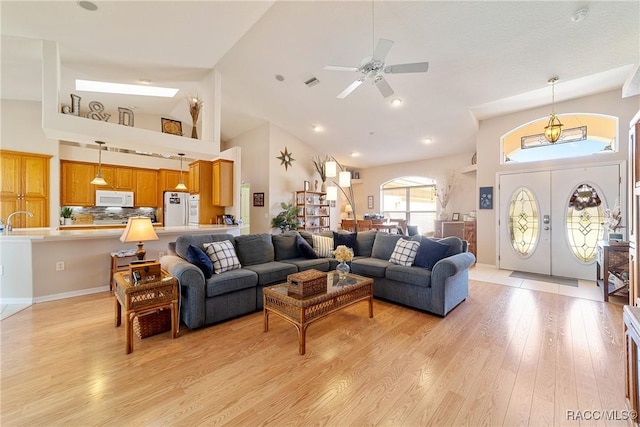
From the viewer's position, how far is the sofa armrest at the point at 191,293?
2.68m

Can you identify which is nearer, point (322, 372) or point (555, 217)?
point (322, 372)

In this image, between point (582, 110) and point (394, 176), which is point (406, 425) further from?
point (394, 176)

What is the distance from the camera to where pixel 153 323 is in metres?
2.60

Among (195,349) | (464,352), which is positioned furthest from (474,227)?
(195,349)

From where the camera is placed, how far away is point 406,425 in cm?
155

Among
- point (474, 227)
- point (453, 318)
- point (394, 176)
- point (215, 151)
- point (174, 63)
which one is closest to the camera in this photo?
point (453, 318)

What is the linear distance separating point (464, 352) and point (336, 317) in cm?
132

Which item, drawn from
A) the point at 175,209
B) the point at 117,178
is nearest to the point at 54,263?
the point at 175,209

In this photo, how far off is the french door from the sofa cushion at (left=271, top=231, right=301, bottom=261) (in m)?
4.45

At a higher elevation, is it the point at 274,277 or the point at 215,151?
the point at 215,151

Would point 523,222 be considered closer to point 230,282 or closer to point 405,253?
point 405,253

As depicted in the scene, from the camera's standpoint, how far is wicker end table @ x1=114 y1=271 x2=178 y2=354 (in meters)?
2.27

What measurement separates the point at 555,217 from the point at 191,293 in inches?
246

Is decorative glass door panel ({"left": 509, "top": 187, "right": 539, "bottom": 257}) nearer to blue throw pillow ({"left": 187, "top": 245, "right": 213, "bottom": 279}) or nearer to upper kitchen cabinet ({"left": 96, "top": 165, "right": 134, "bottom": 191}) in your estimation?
blue throw pillow ({"left": 187, "top": 245, "right": 213, "bottom": 279})
